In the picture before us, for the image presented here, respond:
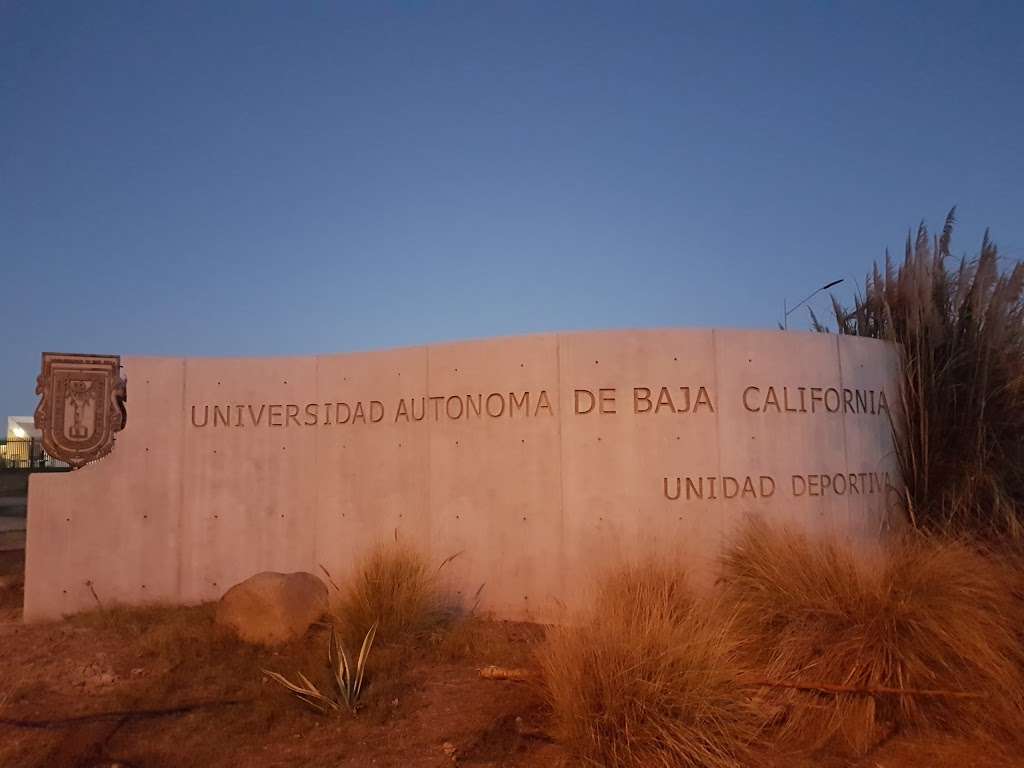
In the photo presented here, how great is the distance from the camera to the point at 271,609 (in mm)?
6719

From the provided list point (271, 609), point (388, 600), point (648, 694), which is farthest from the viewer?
point (271, 609)

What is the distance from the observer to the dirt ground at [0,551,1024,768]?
4641 millimetres

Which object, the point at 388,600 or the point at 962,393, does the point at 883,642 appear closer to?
the point at 388,600

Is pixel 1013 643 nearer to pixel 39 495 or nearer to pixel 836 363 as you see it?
pixel 836 363

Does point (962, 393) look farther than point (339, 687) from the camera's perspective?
Yes

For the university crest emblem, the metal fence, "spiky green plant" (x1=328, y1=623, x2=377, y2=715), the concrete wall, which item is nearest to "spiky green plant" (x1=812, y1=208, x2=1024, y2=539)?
the concrete wall

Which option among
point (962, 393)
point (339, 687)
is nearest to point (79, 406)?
point (339, 687)

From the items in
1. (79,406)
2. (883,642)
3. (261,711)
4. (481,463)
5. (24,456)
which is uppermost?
(24,456)

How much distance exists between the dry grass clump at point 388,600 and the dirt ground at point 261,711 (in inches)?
8.8

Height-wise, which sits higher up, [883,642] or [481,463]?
[481,463]

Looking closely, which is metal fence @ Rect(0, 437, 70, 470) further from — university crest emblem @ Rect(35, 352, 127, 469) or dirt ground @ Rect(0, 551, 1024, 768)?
dirt ground @ Rect(0, 551, 1024, 768)

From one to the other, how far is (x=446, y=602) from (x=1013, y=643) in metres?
4.47

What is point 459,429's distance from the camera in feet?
26.7

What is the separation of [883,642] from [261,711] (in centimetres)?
373
